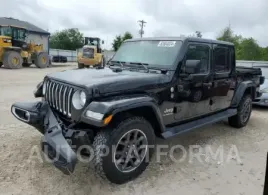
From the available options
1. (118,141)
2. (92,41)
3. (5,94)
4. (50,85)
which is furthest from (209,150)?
(92,41)

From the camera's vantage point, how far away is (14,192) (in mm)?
3045

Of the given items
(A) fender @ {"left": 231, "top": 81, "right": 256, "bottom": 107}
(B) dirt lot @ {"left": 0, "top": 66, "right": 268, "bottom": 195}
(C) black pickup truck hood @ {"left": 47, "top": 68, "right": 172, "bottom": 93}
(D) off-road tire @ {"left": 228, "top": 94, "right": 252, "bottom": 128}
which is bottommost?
(B) dirt lot @ {"left": 0, "top": 66, "right": 268, "bottom": 195}

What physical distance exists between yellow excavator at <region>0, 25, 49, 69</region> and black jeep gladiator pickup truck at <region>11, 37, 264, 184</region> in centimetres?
1608

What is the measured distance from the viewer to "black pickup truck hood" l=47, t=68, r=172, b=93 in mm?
3215

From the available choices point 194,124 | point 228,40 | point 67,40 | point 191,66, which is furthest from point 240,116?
point 67,40

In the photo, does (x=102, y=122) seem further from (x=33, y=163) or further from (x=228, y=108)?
(x=228, y=108)

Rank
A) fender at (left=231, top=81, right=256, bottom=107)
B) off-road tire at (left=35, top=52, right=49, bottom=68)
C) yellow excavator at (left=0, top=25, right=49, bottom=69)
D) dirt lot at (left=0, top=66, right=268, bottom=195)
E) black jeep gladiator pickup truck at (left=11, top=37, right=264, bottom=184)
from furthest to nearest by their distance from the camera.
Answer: off-road tire at (left=35, top=52, right=49, bottom=68) → yellow excavator at (left=0, top=25, right=49, bottom=69) → fender at (left=231, top=81, right=256, bottom=107) → dirt lot at (left=0, top=66, right=268, bottom=195) → black jeep gladiator pickup truck at (left=11, top=37, right=264, bottom=184)

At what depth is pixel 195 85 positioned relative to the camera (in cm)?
430

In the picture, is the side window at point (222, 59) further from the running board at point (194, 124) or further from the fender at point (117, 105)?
the fender at point (117, 105)

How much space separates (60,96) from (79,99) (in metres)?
0.40

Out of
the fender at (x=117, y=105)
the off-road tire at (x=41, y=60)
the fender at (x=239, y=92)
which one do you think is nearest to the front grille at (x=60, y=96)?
the fender at (x=117, y=105)

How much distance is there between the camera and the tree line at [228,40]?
1532 inches

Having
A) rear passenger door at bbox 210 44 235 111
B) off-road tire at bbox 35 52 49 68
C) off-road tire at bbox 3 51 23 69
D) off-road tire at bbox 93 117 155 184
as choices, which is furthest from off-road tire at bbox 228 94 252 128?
off-road tire at bbox 35 52 49 68

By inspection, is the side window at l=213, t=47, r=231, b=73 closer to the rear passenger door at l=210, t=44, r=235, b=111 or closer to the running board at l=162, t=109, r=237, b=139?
the rear passenger door at l=210, t=44, r=235, b=111
